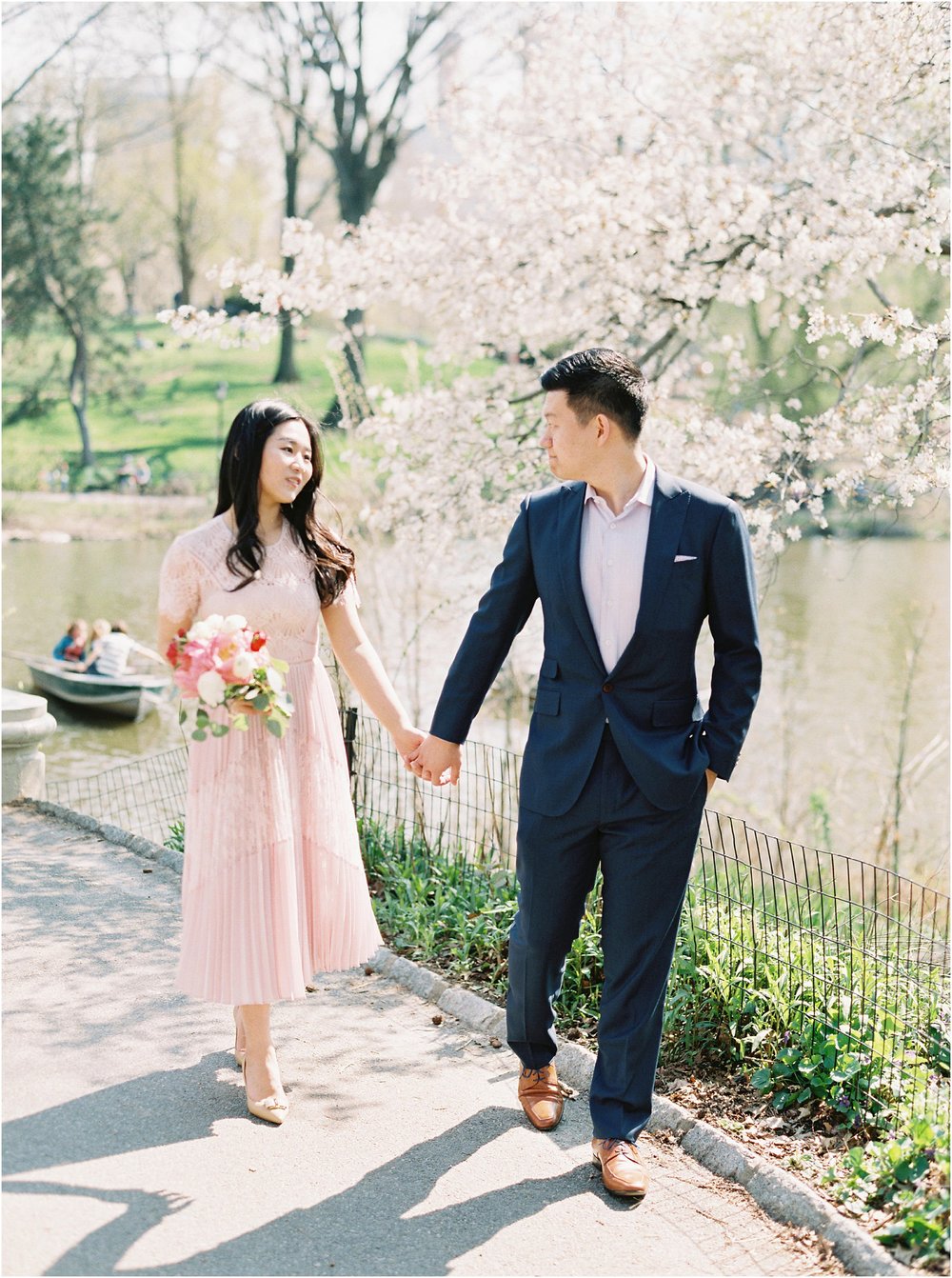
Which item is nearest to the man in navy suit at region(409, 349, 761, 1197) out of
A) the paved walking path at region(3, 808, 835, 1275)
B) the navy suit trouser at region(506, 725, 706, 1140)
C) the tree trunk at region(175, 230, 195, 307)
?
the navy suit trouser at region(506, 725, 706, 1140)

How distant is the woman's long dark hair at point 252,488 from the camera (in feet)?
12.3

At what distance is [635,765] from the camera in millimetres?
3338

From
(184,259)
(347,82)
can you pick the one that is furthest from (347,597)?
(184,259)

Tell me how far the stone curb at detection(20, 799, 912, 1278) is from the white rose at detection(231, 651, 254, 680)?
5.76 feet

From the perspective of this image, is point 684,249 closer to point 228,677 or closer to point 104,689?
point 228,677

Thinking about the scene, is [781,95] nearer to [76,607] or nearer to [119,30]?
[76,607]

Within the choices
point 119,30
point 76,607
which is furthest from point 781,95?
point 119,30

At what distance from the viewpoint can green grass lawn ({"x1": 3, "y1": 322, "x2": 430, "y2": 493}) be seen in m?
32.2

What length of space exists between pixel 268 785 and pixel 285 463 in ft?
3.21

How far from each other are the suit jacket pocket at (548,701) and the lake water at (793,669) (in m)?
4.22

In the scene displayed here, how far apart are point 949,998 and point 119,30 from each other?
87.6 ft

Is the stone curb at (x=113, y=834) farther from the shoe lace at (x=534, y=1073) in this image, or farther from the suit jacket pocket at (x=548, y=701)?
the suit jacket pocket at (x=548, y=701)

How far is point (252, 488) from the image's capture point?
3789mm

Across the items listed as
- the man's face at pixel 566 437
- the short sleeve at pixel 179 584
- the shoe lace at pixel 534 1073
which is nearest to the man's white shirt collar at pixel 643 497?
the man's face at pixel 566 437
